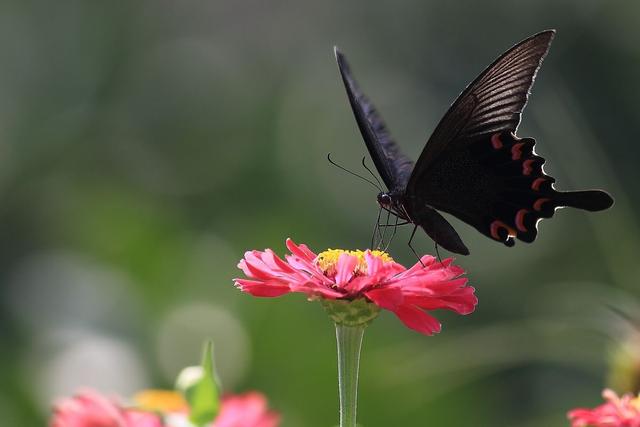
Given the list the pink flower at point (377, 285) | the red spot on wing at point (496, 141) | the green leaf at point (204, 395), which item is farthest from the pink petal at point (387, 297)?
the red spot on wing at point (496, 141)

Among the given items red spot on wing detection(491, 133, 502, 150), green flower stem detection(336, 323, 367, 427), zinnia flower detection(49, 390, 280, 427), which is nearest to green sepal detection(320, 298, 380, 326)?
green flower stem detection(336, 323, 367, 427)

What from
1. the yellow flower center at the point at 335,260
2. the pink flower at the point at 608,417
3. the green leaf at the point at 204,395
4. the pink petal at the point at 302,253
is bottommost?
the pink flower at the point at 608,417

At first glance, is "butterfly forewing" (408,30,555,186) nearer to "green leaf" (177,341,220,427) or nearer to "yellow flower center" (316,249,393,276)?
"yellow flower center" (316,249,393,276)

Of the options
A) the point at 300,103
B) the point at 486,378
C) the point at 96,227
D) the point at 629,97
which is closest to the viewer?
the point at 96,227

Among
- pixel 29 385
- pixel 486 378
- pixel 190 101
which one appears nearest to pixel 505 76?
pixel 29 385

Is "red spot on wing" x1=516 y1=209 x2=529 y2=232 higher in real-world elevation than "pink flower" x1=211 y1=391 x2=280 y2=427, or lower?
higher

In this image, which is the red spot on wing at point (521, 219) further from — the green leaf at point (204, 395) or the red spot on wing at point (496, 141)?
the green leaf at point (204, 395)

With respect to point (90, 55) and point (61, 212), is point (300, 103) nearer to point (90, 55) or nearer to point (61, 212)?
point (90, 55)
